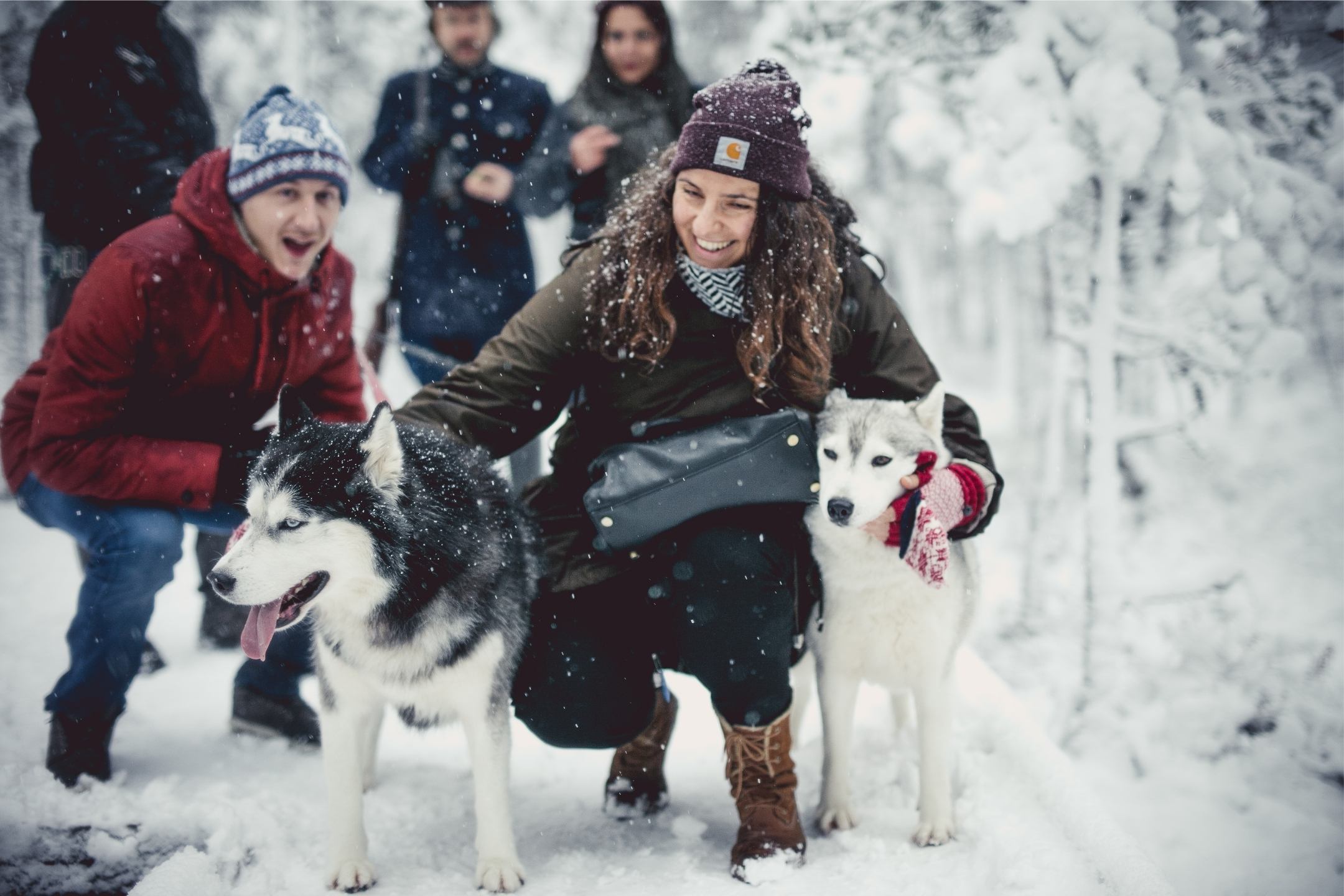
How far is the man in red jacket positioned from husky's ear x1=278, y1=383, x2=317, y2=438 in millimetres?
554

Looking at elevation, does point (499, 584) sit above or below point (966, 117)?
below

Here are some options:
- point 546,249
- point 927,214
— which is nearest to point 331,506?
point 927,214

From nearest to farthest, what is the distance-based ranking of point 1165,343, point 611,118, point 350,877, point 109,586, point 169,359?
point 350,877
point 109,586
point 169,359
point 611,118
point 1165,343

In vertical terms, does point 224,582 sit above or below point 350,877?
above

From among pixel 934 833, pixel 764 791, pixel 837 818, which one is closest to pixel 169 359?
pixel 764 791

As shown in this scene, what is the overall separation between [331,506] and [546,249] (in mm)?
17102

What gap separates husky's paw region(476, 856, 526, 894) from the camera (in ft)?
6.18

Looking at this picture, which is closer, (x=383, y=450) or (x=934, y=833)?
(x=383, y=450)

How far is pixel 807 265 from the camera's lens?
2.18 meters

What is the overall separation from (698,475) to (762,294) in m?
0.53

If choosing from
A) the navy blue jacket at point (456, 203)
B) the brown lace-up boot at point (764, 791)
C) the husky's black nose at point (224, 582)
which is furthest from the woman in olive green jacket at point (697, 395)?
the navy blue jacket at point (456, 203)

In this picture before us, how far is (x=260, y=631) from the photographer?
172 cm

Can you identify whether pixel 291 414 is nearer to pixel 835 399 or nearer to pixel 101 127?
pixel 835 399

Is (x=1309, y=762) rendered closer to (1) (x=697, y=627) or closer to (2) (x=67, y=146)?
(1) (x=697, y=627)
